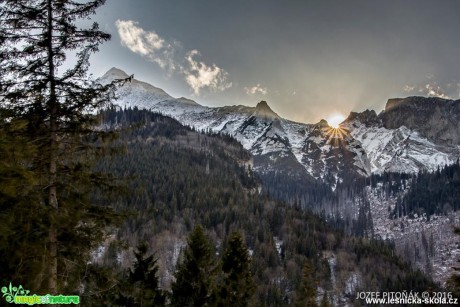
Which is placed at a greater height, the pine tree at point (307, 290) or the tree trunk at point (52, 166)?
the tree trunk at point (52, 166)

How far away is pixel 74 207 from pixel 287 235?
7363 inches

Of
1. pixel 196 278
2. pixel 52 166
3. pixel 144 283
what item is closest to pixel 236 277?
pixel 196 278

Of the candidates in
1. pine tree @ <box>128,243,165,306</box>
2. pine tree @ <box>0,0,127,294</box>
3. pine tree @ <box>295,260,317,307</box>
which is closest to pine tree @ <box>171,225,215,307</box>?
pine tree @ <box>128,243,165,306</box>

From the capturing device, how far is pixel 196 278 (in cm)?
2986

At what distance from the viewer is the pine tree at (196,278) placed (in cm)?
2953

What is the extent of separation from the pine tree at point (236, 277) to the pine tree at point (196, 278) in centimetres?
115

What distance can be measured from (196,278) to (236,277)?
3.31 metres

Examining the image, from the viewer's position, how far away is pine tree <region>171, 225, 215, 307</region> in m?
29.5

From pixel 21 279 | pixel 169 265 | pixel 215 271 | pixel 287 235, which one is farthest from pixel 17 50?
pixel 287 235

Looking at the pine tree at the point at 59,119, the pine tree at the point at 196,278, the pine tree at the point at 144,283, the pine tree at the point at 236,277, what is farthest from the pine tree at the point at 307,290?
the pine tree at the point at 59,119

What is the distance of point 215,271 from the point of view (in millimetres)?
30391

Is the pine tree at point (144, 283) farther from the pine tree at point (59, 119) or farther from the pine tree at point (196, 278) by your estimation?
the pine tree at point (59, 119)

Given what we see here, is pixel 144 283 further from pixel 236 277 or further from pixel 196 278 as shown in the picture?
pixel 236 277

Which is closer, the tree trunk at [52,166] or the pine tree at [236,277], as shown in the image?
the tree trunk at [52,166]
